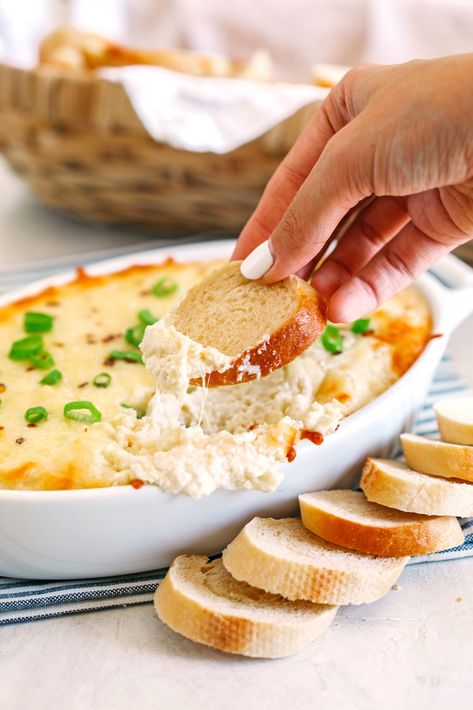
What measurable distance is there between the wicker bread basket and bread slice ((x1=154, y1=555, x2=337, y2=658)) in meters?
2.07

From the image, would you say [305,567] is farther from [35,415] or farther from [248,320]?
[35,415]

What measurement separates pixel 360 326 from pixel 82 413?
99 cm

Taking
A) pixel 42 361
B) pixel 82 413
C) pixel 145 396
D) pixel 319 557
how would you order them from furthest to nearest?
1. pixel 42 361
2. pixel 145 396
3. pixel 82 413
4. pixel 319 557

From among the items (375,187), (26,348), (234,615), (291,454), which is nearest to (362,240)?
(375,187)

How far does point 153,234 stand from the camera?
4.46 metres

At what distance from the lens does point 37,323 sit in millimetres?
2807

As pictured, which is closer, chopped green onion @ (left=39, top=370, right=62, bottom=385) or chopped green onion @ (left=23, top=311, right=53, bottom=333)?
chopped green onion @ (left=39, top=370, right=62, bottom=385)

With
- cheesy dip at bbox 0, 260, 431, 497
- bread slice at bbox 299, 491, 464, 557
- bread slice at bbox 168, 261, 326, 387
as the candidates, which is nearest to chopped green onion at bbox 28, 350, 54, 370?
cheesy dip at bbox 0, 260, 431, 497

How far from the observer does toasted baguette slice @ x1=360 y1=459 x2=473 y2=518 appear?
218 centimetres

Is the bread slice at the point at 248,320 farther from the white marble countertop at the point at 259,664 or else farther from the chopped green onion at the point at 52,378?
the white marble countertop at the point at 259,664

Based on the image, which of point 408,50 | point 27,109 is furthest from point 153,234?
point 408,50

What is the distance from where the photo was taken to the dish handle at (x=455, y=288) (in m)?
2.88

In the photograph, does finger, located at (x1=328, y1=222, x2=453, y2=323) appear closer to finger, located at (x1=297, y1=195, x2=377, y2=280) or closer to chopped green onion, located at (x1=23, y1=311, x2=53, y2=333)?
finger, located at (x1=297, y1=195, x2=377, y2=280)

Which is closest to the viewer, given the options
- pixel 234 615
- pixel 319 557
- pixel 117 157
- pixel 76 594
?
pixel 234 615
